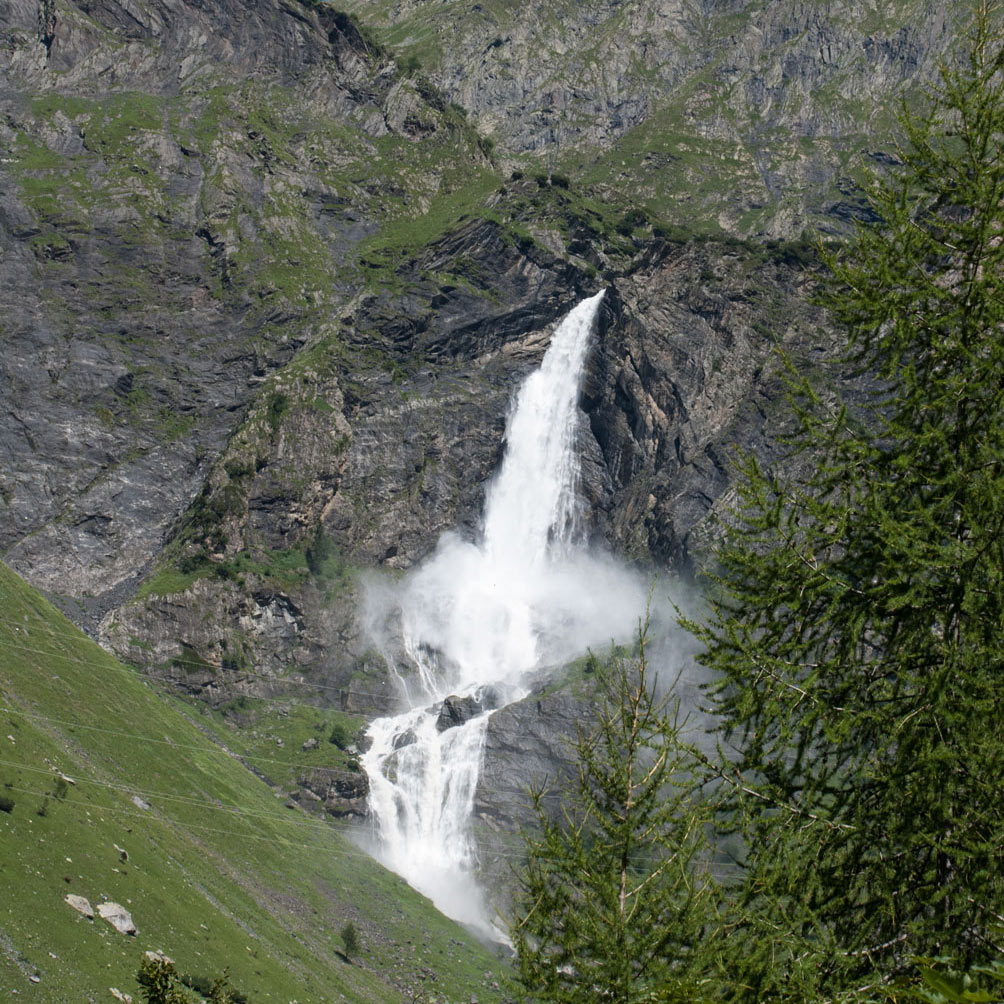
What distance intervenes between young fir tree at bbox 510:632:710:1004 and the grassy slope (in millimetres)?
32862

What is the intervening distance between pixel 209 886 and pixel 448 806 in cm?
5367

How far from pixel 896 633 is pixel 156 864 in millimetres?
64823

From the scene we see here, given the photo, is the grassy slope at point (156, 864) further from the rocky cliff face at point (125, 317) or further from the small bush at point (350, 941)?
the rocky cliff face at point (125, 317)

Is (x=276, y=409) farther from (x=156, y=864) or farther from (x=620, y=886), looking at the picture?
(x=620, y=886)

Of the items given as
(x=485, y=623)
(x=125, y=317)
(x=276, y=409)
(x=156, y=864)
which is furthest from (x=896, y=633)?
(x=125, y=317)

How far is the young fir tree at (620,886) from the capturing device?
11898mm

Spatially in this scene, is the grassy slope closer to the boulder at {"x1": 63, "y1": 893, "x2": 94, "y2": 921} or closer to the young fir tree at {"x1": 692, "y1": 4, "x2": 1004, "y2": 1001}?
the boulder at {"x1": 63, "y1": 893, "x2": 94, "y2": 921}

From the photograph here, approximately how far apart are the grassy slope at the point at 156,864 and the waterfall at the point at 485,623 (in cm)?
1355

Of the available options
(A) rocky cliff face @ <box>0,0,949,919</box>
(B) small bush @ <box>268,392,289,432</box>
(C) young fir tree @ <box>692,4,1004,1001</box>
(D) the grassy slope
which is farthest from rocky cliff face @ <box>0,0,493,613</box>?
(C) young fir tree @ <box>692,4,1004,1001</box>

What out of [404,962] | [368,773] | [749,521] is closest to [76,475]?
[368,773]

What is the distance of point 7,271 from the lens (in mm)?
164750

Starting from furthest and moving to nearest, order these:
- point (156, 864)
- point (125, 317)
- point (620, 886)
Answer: point (125, 317)
point (156, 864)
point (620, 886)

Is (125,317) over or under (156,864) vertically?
over

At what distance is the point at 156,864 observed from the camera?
216 ft
